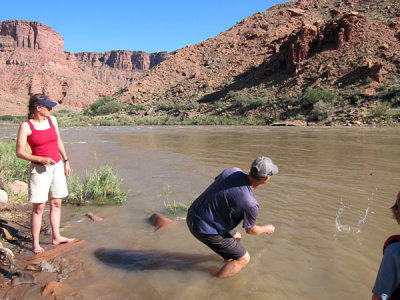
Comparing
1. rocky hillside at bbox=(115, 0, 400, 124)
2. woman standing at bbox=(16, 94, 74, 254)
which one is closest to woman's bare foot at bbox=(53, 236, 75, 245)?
woman standing at bbox=(16, 94, 74, 254)

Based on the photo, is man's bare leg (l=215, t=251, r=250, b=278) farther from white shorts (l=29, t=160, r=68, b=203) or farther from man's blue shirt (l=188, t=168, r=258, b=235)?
white shorts (l=29, t=160, r=68, b=203)

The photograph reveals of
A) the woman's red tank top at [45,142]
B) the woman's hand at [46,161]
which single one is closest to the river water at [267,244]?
the woman's hand at [46,161]

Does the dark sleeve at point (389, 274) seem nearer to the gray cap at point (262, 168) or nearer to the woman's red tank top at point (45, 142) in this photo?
the gray cap at point (262, 168)

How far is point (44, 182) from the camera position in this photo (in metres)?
3.04

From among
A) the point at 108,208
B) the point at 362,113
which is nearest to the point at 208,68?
the point at 362,113

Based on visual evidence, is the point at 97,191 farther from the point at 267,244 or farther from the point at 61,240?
the point at 267,244

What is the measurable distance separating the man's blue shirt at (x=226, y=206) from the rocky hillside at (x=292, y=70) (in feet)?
73.5

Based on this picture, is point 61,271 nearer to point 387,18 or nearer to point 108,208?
point 108,208

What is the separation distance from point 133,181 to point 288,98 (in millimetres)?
25621

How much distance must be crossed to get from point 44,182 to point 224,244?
1.97 m

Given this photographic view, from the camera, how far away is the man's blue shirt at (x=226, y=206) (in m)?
2.47

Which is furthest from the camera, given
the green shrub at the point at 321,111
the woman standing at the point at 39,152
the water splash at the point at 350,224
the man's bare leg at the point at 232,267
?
the green shrub at the point at 321,111

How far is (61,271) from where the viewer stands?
2.77m

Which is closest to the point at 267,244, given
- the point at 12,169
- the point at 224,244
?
the point at 224,244
